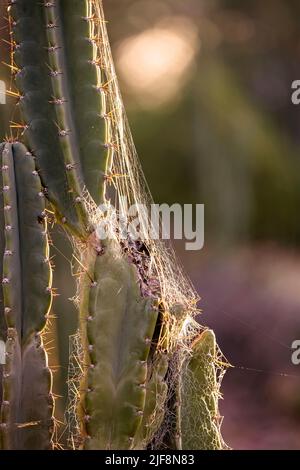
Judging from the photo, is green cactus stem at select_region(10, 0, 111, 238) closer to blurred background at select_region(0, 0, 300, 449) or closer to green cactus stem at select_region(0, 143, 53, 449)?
green cactus stem at select_region(0, 143, 53, 449)

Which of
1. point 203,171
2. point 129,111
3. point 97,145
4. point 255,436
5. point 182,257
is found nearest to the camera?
point 97,145

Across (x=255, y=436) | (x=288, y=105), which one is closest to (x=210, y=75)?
(x=288, y=105)

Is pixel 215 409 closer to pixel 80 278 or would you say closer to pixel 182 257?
pixel 80 278

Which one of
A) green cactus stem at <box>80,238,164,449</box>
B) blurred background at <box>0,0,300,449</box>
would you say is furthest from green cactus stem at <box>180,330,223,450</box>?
blurred background at <box>0,0,300,449</box>

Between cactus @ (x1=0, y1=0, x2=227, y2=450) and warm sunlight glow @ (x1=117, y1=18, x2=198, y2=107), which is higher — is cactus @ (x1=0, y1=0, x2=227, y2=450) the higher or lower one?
the lower one

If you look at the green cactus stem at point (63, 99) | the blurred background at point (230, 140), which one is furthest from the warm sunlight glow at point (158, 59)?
the green cactus stem at point (63, 99)

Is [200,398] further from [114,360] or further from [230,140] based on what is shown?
[230,140]
